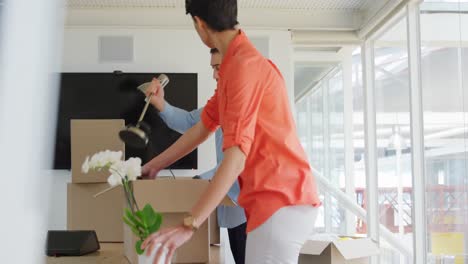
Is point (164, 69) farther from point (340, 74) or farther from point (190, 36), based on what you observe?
point (340, 74)

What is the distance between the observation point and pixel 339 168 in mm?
6809

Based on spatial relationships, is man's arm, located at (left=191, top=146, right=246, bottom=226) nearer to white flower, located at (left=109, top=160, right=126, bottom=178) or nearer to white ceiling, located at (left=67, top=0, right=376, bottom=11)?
white flower, located at (left=109, top=160, right=126, bottom=178)

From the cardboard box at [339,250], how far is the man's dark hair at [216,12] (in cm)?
185

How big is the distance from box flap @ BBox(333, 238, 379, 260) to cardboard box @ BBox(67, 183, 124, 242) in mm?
1344

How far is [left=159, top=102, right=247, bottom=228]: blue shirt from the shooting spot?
2.13 meters

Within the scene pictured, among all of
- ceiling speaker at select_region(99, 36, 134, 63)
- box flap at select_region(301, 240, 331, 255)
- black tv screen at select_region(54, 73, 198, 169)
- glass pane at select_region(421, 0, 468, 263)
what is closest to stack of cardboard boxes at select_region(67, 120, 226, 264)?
box flap at select_region(301, 240, 331, 255)

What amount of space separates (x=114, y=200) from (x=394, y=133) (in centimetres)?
331

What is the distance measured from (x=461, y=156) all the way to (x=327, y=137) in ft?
12.8

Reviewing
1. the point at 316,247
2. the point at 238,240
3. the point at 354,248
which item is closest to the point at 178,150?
the point at 238,240

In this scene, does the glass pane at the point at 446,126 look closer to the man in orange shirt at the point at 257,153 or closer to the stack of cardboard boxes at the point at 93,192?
the stack of cardboard boxes at the point at 93,192

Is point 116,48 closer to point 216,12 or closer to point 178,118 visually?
point 178,118

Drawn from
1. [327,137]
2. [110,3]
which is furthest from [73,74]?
[327,137]

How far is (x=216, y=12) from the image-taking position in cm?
119

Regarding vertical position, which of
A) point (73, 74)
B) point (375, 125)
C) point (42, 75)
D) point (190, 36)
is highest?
point (190, 36)
